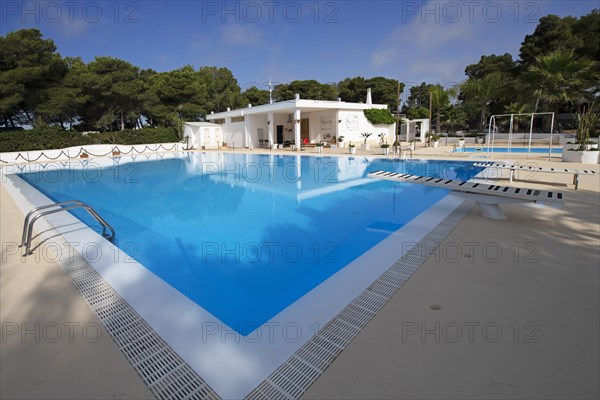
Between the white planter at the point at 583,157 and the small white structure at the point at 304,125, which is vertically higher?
the small white structure at the point at 304,125

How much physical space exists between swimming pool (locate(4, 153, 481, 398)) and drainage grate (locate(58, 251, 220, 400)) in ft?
0.15

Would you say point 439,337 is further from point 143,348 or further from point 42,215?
point 42,215

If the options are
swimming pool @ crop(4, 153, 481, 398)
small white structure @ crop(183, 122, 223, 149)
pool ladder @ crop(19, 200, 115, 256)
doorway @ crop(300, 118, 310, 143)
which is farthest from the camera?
→ small white structure @ crop(183, 122, 223, 149)

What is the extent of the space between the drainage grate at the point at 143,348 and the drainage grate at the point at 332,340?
14.1 inches

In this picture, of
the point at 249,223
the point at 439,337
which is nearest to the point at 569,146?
the point at 249,223

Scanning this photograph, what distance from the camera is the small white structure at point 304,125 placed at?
22078 mm

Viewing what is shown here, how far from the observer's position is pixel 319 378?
1881 millimetres

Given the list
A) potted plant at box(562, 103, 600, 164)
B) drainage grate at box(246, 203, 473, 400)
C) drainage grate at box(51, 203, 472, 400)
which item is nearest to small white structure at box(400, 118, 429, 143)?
potted plant at box(562, 103, 600, 164)

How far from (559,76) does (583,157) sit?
12931 mm

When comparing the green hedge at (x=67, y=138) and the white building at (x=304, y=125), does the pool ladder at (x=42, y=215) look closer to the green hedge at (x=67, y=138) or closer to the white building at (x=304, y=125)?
the white building at (x=304, y=125)

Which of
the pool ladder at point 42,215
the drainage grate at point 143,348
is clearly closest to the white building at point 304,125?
the pool ladder at point 42,215

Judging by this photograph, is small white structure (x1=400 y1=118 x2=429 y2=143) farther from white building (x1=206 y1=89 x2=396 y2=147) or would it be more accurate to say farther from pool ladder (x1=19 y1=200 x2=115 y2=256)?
pool ladder (x1=19 y1=200 x2=115 y2=256)

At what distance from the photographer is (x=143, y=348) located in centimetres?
216

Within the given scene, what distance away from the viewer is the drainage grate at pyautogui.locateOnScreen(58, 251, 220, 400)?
6.02 ft
